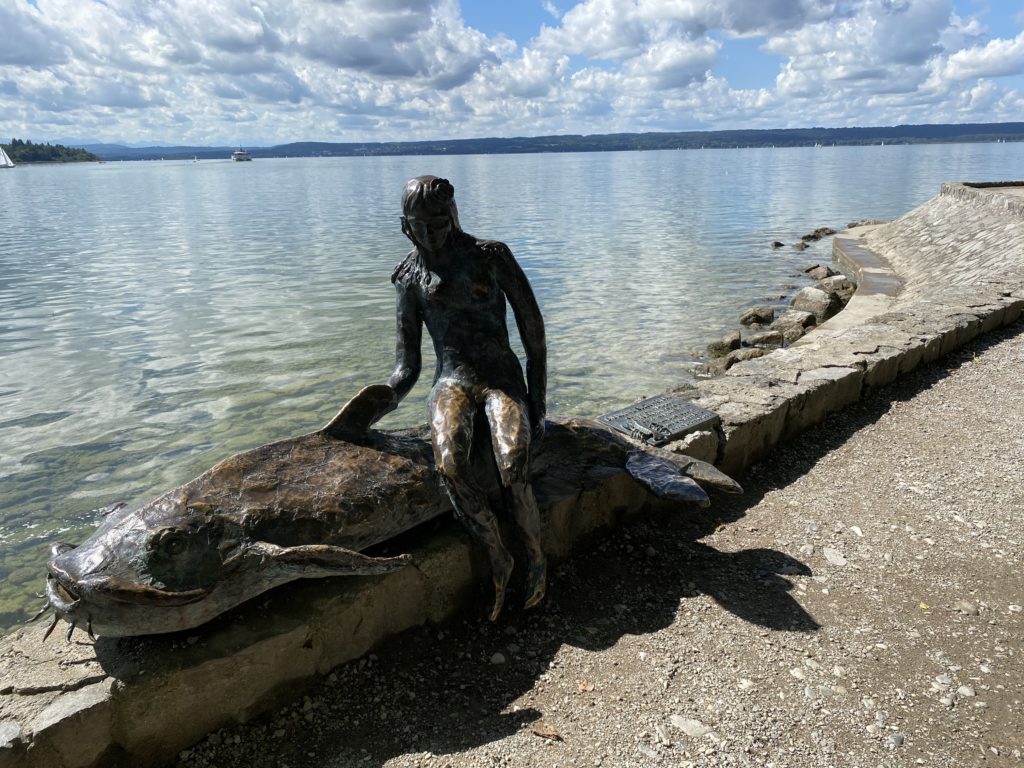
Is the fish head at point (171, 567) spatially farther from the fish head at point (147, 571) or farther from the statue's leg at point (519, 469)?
the statue's leg at point (519, 469)

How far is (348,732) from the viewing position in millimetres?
3248

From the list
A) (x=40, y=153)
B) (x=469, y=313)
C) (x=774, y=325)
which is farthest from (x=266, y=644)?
(x=40, y=153)

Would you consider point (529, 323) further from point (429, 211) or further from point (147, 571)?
point (147, 571)

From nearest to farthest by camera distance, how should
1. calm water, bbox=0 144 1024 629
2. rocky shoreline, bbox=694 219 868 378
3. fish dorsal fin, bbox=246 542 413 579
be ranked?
fish dorsal fin, bbox=246 542 413 579
calm water, bbox=0 144 1024 629
rocky shoreline, bbox=694 219 868 378

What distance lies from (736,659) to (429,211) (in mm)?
2790

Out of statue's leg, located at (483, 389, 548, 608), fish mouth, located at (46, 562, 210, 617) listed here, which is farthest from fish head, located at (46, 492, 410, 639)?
statue's leg, located at (483, 389, 548, 608)

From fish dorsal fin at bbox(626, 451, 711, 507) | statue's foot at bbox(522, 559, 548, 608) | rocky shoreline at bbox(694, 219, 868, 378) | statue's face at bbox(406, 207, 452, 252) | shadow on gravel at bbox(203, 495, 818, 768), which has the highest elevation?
statue's face at bbox(406, 207, 452, 252)

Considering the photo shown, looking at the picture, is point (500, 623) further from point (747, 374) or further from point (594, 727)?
point (747, 374)

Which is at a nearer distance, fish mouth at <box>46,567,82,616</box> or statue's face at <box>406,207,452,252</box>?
fish mouth at <box>46,567,82,616</box>

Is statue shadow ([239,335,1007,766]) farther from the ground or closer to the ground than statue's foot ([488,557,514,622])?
closer to the ground

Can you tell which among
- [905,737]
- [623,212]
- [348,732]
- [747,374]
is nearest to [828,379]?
[747,374]

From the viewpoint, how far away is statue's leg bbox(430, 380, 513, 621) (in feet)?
11.8

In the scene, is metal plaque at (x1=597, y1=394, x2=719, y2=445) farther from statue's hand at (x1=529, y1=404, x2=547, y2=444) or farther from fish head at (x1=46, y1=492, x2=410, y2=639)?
fish head at (x1=46, y1=492, x2=410, y2=639)

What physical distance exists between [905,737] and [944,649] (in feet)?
2.44
